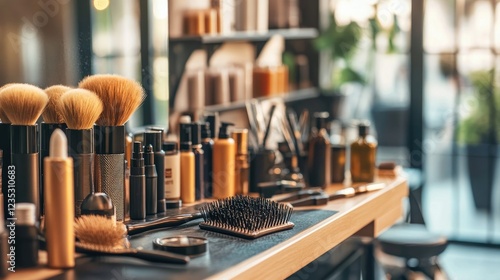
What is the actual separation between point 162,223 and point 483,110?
3.74 m

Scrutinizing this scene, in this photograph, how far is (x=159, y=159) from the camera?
2.26 meters

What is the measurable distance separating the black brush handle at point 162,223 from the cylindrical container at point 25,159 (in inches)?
10.3

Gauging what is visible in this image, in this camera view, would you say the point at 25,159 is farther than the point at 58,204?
Yes

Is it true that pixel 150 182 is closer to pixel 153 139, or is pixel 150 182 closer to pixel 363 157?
pixel 153 139

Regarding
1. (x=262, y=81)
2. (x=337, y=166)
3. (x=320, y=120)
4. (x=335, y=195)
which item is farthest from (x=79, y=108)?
(x=262, y=81)

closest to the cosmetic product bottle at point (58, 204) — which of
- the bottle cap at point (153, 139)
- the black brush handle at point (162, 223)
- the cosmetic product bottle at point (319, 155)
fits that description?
the black brush handle at point (162, 223)

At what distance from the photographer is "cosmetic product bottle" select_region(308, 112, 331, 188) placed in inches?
112

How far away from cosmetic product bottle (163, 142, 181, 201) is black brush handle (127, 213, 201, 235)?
0.19m

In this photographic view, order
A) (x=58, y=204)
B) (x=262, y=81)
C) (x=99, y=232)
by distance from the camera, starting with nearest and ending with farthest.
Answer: (x=58, y=204), (x=99, y=232), (x=262, y=81)

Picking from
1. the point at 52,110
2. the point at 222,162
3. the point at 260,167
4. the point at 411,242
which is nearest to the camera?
the point at 52,110

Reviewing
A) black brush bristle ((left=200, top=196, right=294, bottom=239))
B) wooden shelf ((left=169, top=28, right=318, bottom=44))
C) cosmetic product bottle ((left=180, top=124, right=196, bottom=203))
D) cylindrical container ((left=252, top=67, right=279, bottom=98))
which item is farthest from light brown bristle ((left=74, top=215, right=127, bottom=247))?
cylindrical container ((left=252, top=67, right=279, bottom=98))

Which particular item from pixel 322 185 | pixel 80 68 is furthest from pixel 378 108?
pixel 80 68

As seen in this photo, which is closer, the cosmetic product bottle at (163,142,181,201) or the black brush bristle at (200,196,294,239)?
the black brush bristle at (200,196,294,239)

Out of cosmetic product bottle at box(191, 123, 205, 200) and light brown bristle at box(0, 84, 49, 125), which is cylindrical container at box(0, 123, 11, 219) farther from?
cosmetic product bottle at box(191, 123, 205, 200)
